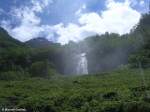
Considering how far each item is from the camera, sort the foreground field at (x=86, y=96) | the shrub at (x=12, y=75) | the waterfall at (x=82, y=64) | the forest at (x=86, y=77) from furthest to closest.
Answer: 1. the waterfall at (x=82, y=64)
2. the shrub at (x=12, y=75)
3. the forest at (x=86, y=77)
4. the foreground field at (x=86, y=96)

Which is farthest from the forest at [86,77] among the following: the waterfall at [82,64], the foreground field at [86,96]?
the waterfall at [82,64]

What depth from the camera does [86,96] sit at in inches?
2420

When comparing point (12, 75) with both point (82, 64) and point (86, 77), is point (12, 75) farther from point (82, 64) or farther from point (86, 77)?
point (82, 64)

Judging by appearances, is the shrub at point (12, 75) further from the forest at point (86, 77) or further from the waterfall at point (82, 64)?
the waterfall at point (82, 64)

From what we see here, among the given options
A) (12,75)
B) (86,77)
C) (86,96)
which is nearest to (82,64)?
(12,75)

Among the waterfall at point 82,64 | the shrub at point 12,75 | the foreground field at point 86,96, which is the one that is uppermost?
the waterfall at point 82,64

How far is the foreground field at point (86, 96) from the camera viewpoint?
169ft

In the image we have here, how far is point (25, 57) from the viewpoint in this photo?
139250 mm

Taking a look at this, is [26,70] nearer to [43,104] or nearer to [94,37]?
[94,37]

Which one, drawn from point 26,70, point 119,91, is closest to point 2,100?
point 119,91

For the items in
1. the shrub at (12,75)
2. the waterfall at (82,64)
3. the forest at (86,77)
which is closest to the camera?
the forest at (86,77)

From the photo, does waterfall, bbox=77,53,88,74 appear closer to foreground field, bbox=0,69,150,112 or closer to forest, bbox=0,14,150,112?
forest, bbox=0,14,150,112

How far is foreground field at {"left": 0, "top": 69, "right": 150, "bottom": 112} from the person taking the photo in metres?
51.5

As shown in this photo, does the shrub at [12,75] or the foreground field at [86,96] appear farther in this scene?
the shrub at [12,75]
